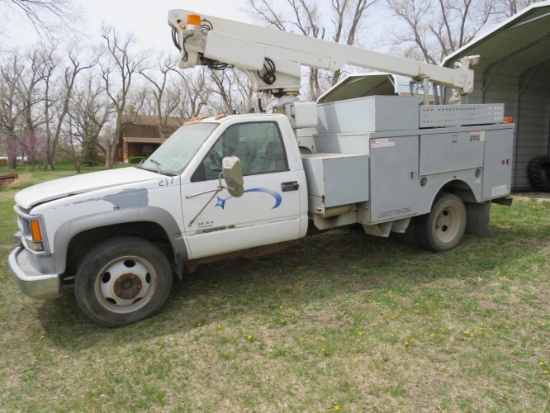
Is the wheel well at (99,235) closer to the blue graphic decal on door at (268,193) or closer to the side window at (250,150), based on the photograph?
the blue graphic decal on door at (268,193)

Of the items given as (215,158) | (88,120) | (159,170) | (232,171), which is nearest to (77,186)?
(159,170)

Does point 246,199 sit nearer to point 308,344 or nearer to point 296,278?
point 296,278

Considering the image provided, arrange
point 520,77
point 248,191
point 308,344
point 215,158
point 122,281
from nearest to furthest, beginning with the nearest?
point 308,344, point 122,281, point 215,158, point 248,191, point 520,77

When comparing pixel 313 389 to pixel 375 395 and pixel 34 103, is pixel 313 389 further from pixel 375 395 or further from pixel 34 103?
pixel 34 103

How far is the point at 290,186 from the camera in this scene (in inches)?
195

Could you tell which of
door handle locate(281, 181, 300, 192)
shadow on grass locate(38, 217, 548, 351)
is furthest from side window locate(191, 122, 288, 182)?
shadow on grass locate(38, 217, 548, 351)

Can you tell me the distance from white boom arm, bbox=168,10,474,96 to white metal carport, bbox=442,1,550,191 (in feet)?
17.1

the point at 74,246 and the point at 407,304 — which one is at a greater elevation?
the point at 74,246

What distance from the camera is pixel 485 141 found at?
6387 millimetres

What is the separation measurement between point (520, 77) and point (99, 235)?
12.8 metres

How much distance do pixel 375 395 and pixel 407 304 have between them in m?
1.63

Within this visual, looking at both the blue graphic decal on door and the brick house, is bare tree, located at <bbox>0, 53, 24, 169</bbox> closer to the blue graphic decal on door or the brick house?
the brick house

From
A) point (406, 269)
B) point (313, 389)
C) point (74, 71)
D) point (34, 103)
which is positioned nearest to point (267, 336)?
point (313, 389)

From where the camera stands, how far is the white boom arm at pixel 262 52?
5.08 m
